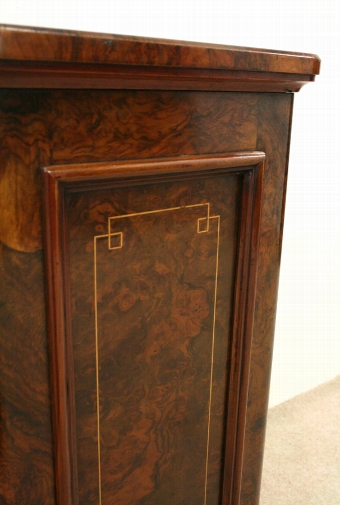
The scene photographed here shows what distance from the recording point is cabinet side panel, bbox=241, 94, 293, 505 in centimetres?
82

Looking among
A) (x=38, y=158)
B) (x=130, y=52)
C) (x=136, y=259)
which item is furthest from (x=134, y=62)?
(x=136, y=259)

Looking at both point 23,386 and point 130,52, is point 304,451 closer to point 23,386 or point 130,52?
point 23,386

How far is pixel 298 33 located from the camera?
1.42 m

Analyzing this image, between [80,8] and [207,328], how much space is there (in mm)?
671

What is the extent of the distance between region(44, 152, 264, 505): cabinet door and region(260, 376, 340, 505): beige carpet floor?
46 cm

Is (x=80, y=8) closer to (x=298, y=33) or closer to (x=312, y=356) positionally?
(x=298, y=33)

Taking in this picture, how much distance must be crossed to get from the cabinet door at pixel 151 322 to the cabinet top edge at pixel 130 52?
12 centimetres

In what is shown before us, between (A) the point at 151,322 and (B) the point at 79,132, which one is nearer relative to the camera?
(B) the point at 79,132

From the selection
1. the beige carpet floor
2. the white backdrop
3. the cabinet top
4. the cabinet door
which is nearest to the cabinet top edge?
the cabinet top

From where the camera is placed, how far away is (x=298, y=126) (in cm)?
148

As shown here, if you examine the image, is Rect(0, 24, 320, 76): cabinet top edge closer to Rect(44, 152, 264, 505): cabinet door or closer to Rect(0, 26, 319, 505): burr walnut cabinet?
Rect(0, 26, 319, 505): burr walnut cabinet

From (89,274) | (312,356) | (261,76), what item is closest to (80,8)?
(261,76)

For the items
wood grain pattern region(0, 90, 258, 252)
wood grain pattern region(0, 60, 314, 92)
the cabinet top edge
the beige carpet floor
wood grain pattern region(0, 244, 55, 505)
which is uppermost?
the cabinet top edge

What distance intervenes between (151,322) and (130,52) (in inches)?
14.7
